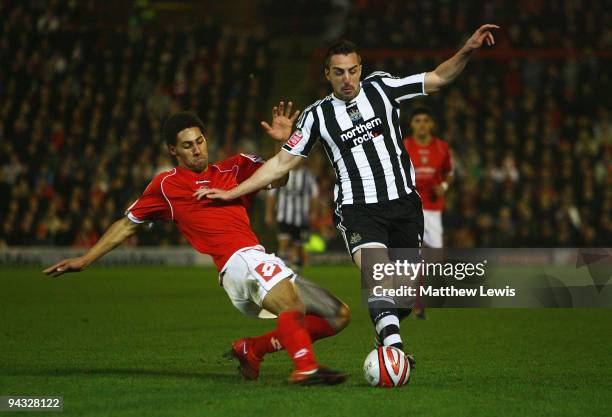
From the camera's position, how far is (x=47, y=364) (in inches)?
302

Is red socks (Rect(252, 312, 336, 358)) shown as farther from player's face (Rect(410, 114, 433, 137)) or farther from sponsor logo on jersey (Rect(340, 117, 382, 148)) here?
player's face (Rect(410, 114, 433, 137))

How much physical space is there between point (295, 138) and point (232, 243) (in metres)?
0.82

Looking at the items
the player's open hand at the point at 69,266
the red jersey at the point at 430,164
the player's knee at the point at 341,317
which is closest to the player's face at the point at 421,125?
the red jersey at the point at 430,164

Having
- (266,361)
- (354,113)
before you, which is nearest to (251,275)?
(354,113)

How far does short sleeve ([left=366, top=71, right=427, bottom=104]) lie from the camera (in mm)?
7113

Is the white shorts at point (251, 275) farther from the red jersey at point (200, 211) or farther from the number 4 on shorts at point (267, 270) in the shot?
the red jersey at point (200, 211)

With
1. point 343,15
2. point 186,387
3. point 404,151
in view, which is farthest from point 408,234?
point 343,15

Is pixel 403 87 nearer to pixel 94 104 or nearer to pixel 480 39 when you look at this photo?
pixel 480 39

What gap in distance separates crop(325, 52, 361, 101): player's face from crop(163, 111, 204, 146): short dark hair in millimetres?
937

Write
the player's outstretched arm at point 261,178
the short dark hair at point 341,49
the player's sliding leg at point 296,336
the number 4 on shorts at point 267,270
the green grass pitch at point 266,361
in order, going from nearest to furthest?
1. the green grass pitch at point 266,361
2. the player's sliding leg at point 296,336
3. the number 4 on shorts at point 267,270
4. the player's outstretched arm at point 261,178
5. the short dark hair at point 341,49

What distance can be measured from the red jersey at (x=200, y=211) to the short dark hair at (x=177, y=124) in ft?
0.72

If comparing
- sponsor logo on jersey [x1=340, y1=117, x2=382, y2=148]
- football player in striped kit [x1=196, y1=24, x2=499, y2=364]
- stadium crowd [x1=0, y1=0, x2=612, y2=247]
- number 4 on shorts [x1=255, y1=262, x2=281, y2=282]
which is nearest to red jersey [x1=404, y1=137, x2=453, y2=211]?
football player in striped kit [x1=196, y1=24, x2=499, y2=364]

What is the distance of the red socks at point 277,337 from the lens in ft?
22.6

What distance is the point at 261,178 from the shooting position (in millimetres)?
7000
